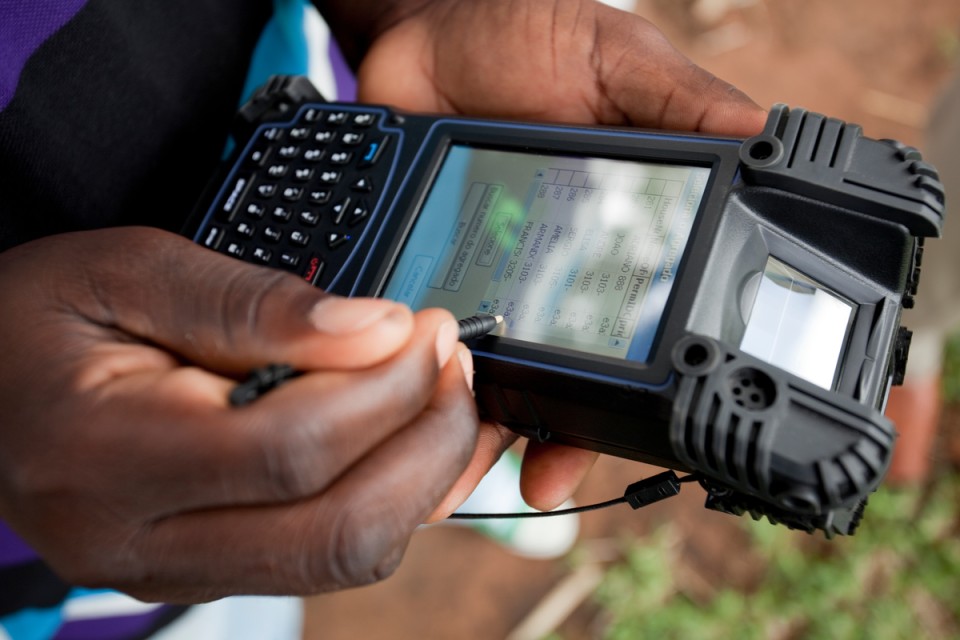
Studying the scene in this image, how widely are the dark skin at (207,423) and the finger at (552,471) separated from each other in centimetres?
35

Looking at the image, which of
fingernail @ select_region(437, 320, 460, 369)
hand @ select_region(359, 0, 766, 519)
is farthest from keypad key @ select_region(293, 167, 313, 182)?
fingernail @ select_region(437, 320, 460, 369)

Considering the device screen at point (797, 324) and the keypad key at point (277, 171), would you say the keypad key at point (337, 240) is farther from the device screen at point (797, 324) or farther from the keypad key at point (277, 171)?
the device screen at point (797, 324)

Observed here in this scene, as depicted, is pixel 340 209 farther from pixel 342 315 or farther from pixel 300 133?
pixel 342 315

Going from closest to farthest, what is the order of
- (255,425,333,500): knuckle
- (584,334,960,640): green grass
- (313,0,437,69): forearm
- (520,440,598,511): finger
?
1. (255,425,333,500): knuckle
2. (520,440,598,511): finger
3. (313,0,437,69): forearm
4. (584,334,960,640): green grass

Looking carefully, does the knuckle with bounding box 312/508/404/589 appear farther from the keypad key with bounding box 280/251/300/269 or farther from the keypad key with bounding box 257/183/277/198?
the keypad key with bounding box 257/183/277/198

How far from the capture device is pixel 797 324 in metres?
0.92

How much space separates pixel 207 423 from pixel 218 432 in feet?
0.05

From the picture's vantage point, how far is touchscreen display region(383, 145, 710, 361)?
962 mm

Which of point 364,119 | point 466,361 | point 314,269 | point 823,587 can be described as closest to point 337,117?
point 364,119

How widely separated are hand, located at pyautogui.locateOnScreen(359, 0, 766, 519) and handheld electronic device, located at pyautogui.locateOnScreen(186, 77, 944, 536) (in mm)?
120

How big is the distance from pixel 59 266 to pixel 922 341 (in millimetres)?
1890

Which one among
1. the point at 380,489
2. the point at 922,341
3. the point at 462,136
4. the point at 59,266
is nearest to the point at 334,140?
the point at 462,136

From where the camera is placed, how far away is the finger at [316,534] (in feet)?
2.43

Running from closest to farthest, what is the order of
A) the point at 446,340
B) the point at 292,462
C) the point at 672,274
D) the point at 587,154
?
1. the point at 292,462
2. the point at 446,340
3. the point at 672,274
4. the point at 587,154
